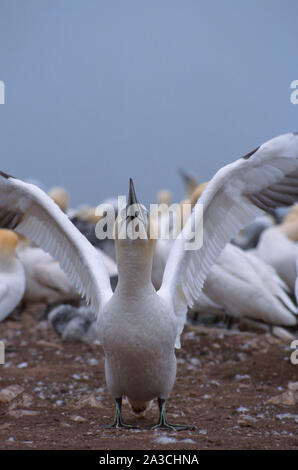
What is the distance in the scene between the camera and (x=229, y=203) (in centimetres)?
452

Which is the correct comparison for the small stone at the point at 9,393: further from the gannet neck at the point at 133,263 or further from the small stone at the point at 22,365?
the gannet neck at the point at 133,263

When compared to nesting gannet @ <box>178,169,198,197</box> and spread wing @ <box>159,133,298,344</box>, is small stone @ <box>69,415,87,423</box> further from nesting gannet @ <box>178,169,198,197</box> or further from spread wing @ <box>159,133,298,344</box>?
nesting gannet @ <box>178,169,198,197</box>

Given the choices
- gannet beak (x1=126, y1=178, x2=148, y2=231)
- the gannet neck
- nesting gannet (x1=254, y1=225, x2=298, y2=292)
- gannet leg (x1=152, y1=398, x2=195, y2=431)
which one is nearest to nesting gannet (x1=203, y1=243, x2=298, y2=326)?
nesting gannet (x1=254, y1=225, x2=298, y2=292)

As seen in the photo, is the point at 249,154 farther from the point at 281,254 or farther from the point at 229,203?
the point at 281,254

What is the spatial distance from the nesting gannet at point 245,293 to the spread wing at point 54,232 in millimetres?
2823

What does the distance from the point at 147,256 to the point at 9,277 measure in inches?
130

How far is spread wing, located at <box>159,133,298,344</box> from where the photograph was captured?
168 inches

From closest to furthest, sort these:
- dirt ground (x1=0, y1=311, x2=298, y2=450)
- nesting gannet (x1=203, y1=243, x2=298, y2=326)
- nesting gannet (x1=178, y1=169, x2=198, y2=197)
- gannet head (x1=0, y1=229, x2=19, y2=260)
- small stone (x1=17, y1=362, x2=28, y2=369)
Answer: dirt ground (x1=0, y1=311, x2=298, y2=450), small stone (x1=17, y1=362, x2=28, y2=369), gannet head (x1=0, y1=229, x2=19, y2=260), nesting gannet (x1=203, y1=243, x2=298, y2=326), nesting gannet (x1=178, y1=169, x2=198, y2=197)

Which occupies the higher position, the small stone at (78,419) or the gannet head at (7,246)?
the gannet head at (7,246)

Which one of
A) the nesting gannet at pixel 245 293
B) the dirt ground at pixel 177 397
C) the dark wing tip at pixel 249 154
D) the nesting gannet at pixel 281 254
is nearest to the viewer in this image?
A: the dirt ground at pixel 177 397

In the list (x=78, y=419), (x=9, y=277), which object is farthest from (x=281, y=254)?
(x=78, y=419)

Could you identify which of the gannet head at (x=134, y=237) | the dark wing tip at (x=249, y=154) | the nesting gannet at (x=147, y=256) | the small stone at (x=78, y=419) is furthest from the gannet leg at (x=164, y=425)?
the dark wing tip at (x=249, y=154)

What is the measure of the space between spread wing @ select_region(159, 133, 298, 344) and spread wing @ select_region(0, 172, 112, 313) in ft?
1.49

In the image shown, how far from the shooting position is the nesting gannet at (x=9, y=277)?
6.36 meters
